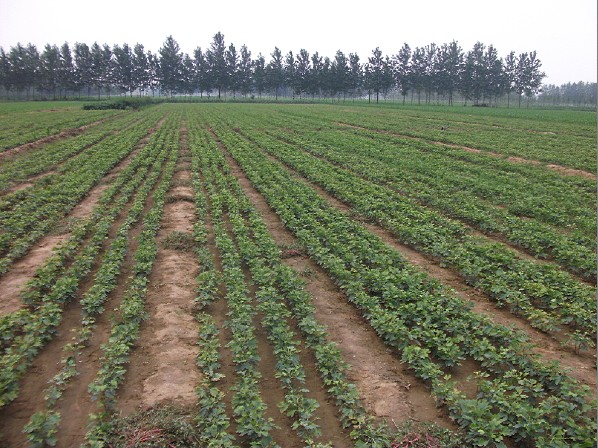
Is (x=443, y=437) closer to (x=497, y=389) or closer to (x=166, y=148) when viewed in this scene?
(x=497, y=389)

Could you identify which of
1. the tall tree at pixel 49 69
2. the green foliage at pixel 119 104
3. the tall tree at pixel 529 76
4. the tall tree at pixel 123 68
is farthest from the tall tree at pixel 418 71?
the tall tree at pixel 49 69

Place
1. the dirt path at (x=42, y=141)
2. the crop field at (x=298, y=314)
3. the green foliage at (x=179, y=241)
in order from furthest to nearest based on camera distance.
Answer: the dirt path at (x=42, y=141) < the green foliage at (x=179, y=241) < the crop field at (x=298, y=314)

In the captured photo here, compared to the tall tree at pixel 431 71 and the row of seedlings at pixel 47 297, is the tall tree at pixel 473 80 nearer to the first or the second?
the tall tree at pixel 431 71

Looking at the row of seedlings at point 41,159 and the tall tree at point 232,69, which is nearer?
the row of seedlings at point 41,159

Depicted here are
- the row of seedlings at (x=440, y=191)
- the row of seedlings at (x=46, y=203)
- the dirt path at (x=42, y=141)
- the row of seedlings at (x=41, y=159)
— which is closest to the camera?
the row of seedlings at (x=440, y=191)

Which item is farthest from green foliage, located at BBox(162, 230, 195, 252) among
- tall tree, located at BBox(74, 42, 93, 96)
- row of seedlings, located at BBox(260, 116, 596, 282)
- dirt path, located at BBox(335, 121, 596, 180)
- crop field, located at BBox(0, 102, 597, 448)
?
tall tree, located at BBox(74, 42, 93, 96)

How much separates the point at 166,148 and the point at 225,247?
1774 centimetres

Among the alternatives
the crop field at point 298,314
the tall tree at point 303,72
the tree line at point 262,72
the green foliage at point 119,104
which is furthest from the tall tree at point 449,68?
the crop field at point 298,314

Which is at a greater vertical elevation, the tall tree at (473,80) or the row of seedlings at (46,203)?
the tall tree at (473,80)

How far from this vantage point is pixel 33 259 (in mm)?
9773

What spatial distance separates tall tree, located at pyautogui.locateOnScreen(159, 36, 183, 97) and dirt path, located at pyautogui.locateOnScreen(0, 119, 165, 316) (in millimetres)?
110057

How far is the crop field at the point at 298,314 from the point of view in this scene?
4973mm

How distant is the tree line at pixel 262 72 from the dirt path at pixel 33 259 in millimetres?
95534

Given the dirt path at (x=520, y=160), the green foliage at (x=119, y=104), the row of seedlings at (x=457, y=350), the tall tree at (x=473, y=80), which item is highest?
the tall tree at (x=473, y=80)
